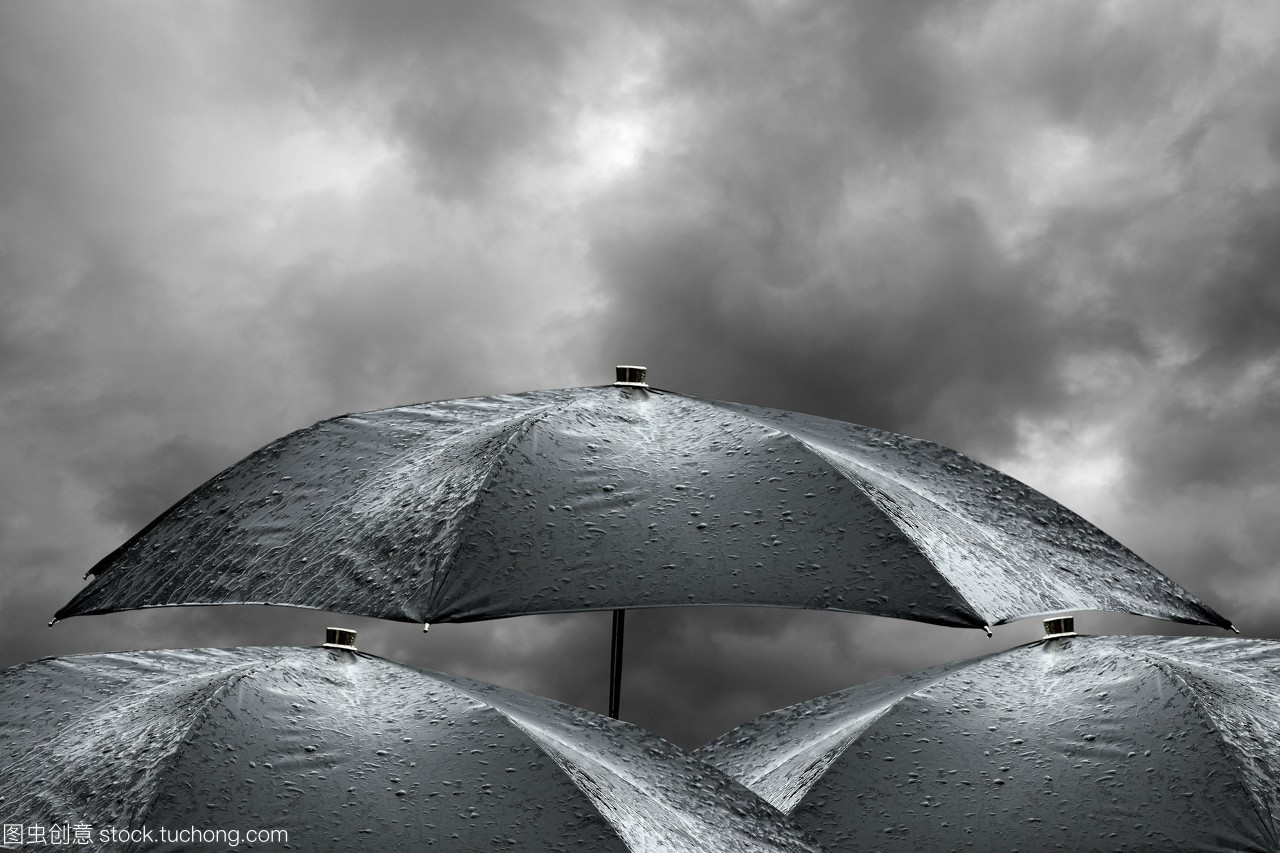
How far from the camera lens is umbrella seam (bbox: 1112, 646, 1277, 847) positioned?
167 inches

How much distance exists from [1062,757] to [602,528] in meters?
1.57

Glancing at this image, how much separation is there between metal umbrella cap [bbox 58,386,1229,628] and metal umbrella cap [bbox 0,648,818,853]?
331mm

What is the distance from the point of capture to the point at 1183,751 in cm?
437

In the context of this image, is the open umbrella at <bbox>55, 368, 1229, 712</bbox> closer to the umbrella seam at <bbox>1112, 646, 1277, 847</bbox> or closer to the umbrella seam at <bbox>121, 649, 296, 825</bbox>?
the umbrella seam at <bbox>1112, 646, 1277, 847</bbox>

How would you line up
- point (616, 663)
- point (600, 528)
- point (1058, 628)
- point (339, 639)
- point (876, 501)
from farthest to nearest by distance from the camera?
point (616, 663) → point (1058, 628) → point (876, 501) → point (600, 528) → point (339, 639)

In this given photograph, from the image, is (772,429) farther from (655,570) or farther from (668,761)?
(668,761)

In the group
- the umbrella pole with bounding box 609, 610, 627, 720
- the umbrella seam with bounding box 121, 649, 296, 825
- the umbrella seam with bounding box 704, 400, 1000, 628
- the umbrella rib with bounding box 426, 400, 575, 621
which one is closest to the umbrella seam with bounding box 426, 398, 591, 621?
the umbrella rib with bounding box 426, 400, 575, 621

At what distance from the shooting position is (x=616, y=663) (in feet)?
18.7

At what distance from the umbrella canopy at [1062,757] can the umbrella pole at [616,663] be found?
786mm

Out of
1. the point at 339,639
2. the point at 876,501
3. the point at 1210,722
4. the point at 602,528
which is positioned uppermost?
the point at 876,501

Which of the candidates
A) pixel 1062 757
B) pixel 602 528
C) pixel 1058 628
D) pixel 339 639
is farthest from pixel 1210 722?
pixel 339 639

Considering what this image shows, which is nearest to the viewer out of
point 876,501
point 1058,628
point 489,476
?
point 489,476

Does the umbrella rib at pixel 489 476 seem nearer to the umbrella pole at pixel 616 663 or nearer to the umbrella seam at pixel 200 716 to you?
the umbrella seam at pixel 200 716

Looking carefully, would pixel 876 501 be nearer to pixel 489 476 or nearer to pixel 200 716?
pixel 489 476
